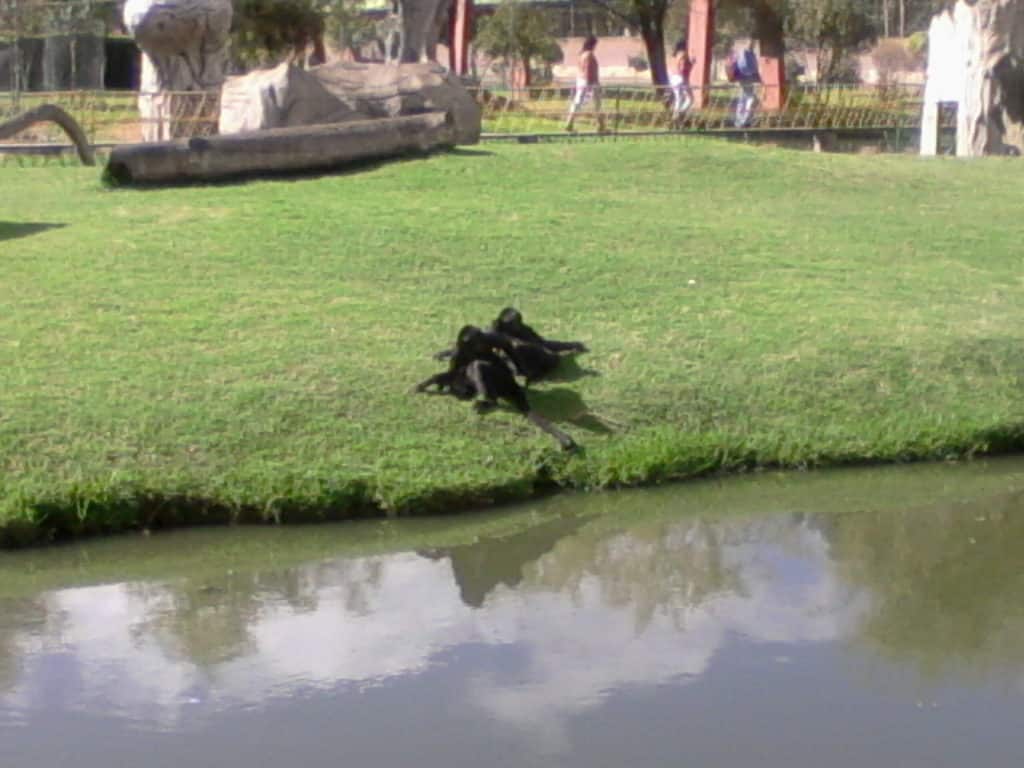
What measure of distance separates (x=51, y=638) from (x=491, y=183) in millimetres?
7252

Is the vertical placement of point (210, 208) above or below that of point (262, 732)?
above

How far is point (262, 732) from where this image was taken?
491 centimetres

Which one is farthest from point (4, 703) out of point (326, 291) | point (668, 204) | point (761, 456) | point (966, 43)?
point (966, 43)

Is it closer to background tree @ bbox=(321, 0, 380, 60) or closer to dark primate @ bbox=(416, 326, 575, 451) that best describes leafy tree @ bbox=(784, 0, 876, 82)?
background tree @ bbox=(321, 0, 380, 60)

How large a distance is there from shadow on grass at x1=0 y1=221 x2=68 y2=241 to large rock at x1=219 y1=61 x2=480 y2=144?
312 cm

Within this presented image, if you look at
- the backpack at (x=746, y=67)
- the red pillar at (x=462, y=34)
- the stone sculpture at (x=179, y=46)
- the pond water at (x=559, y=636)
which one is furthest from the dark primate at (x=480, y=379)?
the red pillar at (x=462, y=34)

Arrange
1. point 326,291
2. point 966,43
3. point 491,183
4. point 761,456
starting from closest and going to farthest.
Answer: point 761,456 → point 326,291 → point 491,183 → point 966,43

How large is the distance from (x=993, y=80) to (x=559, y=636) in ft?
42.9

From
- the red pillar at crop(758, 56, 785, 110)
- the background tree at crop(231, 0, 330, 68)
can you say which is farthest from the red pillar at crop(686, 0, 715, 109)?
the background tree at crop(231, 0, 330, 68)

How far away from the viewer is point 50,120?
13430mm

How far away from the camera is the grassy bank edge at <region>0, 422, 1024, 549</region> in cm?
688

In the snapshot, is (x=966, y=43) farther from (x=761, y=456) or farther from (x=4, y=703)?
(x=4, y=703)

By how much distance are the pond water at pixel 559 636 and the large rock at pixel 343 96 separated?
730cm

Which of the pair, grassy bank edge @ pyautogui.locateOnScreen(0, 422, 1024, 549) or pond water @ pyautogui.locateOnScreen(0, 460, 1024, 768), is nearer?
pond water @ pyautogui.locateOnScreen(0, 460, 1024, 768)
